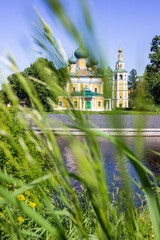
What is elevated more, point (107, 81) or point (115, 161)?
point (107, 81)

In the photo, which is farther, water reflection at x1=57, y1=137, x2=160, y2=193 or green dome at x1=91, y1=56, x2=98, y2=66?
water reflection at x1=57, y1=137, x2=160, y2=193

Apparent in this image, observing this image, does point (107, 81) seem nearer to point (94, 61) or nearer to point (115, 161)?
point (94, 61)

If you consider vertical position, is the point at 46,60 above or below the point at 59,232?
above

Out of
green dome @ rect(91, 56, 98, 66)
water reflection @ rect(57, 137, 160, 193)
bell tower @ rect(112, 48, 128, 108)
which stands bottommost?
water reflection @ rect(57, 137, 160, 193)

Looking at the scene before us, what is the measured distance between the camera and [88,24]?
348 millimetres

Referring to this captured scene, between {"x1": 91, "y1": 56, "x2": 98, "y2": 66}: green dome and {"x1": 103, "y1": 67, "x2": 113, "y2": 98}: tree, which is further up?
{"x1": 91, "y1": 56, "x2": 98, "y2": 66}: green dome

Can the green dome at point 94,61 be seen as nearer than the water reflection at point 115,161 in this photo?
Yes

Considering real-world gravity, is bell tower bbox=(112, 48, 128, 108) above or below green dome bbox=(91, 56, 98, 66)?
below

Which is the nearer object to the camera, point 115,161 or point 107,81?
point 107,81

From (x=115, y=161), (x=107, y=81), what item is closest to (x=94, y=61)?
(x=107, y=81)

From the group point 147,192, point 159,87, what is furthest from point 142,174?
point 159,87

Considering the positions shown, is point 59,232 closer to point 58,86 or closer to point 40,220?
point 40,220

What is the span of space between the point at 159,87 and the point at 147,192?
27134mm

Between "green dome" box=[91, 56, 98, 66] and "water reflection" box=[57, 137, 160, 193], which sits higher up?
"green dome" box=[91, 56, 98, 66]
